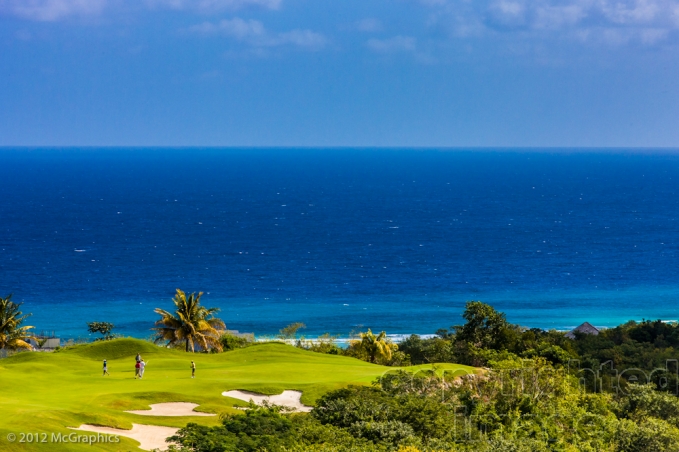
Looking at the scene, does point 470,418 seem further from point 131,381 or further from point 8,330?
point 8,330

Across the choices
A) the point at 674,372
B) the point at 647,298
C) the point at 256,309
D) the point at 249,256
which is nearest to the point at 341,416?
the point at 674,372

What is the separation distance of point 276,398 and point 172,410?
5.73 meters

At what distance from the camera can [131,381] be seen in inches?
1770

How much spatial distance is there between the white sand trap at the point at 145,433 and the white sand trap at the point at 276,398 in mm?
6475

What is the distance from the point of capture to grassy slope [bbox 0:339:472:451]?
33.4m

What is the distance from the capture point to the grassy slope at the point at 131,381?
33406mm

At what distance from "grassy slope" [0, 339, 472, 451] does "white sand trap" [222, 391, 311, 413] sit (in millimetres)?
448

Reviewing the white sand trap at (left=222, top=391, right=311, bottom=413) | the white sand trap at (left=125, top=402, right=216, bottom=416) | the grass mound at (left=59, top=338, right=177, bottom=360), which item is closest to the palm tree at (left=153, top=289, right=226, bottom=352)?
A: the grass mound at (left=59, top=338, right=177, bottom=360)

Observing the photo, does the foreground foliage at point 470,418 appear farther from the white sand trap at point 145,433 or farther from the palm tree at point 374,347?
the palm tree at point 374,347

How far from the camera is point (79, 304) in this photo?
105938mm

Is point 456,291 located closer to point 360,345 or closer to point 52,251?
point 360,345

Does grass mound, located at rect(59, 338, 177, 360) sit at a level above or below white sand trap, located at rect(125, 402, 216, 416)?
above

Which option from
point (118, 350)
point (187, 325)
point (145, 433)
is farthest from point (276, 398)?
point (187, 325)

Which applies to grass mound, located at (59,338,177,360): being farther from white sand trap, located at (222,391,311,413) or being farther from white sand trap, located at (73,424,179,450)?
white sand trap, located at (73,424,179,450)
